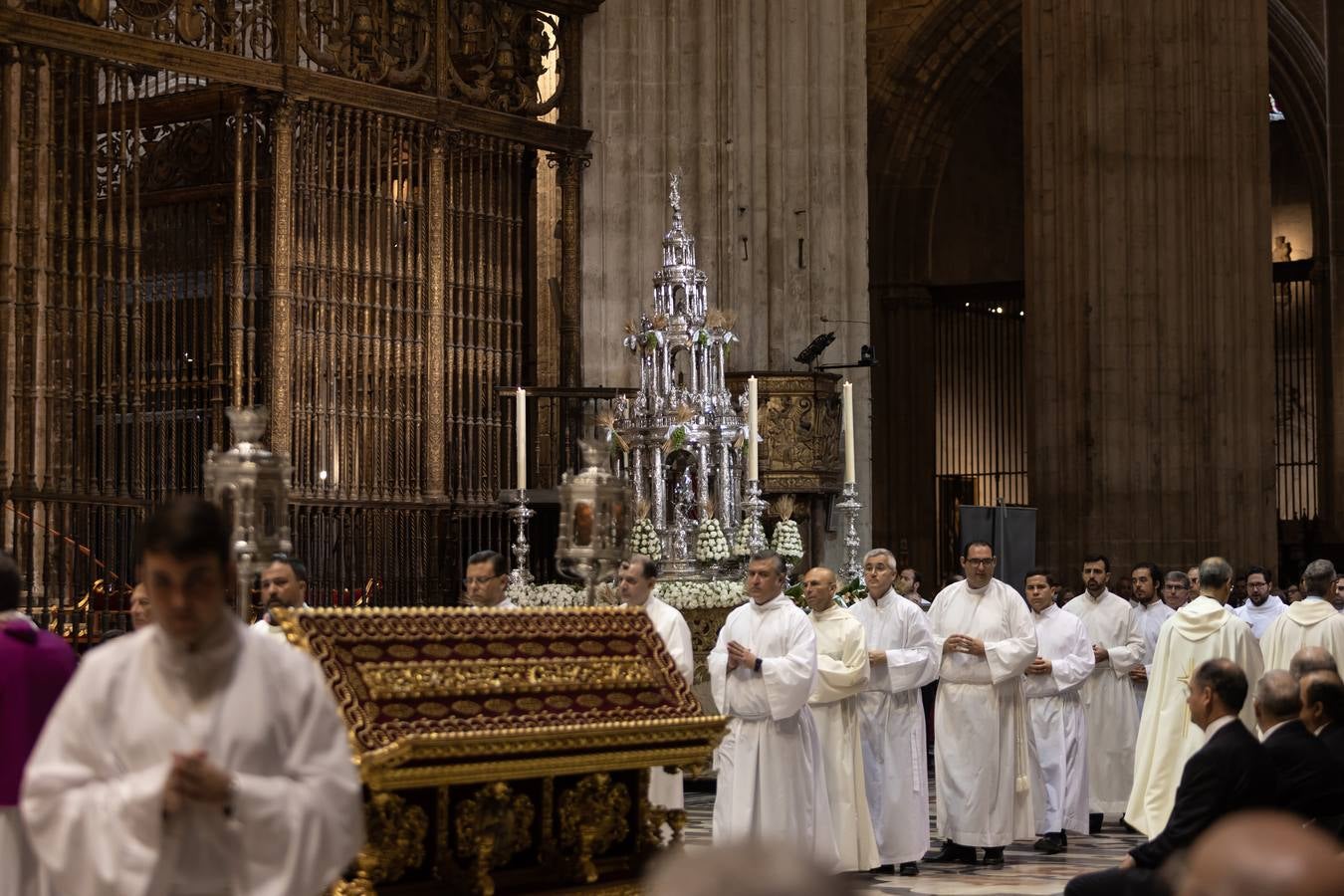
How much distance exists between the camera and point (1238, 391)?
18.4 m

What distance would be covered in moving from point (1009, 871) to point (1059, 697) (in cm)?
224

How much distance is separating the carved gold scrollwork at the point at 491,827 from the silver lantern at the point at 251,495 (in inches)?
40.8

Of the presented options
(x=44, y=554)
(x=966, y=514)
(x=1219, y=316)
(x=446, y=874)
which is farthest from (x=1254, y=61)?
(x=446, y=874)

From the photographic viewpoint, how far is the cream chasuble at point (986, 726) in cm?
1138

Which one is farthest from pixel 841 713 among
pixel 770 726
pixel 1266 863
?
pixel 1266 863

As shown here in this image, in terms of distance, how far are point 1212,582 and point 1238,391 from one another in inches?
298

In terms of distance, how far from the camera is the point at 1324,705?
7.25 m

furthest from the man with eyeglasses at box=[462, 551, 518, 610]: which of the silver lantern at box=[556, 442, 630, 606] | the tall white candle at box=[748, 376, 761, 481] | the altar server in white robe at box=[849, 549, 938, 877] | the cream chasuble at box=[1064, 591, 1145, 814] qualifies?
the cream chasuble at box=[1064, 591, 1145, 814]

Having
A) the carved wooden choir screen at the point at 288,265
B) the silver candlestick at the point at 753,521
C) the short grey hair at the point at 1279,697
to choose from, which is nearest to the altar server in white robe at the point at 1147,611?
the silver candlestick at the point at 753,521

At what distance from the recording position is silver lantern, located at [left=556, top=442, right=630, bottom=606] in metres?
7.80

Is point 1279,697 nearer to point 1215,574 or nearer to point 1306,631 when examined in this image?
point 1215,574

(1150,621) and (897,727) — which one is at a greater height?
(1150,621)

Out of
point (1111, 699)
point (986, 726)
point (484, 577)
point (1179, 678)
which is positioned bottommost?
point (1111, 699)

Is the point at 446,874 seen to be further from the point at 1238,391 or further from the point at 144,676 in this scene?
the point at 1238,391
